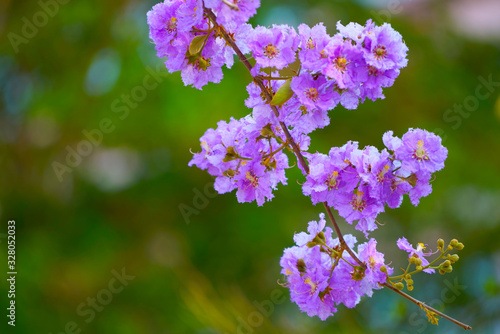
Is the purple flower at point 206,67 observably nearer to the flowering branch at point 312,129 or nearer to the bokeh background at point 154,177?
the flowering branch at point 312,129

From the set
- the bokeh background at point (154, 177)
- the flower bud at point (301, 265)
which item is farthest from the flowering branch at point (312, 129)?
the bokeh background at point (154, 177)

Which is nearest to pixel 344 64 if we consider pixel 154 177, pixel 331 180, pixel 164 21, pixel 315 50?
pixel 315 50

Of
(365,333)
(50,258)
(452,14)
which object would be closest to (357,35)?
(365,333)

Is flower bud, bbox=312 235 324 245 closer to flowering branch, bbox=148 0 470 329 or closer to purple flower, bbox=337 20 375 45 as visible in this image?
flowering branch, bbox=148 0 470 329

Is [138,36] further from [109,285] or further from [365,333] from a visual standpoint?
[365,333]

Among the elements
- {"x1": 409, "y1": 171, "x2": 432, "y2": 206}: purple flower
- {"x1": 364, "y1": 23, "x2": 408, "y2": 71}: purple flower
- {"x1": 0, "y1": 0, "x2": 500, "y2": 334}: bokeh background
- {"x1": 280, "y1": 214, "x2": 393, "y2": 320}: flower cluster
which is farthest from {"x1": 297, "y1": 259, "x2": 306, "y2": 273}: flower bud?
{"x1": 0, "y1": 0, "x2": 500, "y2": 334}: bokeh background
